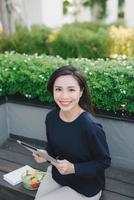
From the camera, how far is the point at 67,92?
243cm

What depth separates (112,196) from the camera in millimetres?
2785

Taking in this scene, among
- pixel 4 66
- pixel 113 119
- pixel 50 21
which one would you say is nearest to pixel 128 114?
pixel 113 119

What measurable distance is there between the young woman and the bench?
0.96ft

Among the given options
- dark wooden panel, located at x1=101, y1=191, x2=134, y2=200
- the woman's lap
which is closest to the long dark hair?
the woman's lap

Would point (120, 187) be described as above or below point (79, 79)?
below

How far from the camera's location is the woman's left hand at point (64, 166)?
232cm

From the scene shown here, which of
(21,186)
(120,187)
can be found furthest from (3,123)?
(120,187)

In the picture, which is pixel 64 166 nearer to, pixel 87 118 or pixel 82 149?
pixel 82 149

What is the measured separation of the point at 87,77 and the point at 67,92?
882mm

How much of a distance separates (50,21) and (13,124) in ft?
26.1

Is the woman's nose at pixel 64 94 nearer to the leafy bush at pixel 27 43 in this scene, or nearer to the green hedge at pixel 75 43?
the green hedge at pixel 75 43

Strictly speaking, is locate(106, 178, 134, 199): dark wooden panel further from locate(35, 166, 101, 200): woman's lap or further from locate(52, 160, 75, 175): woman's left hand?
locate(52, 160, 75, 175): woman's left hand

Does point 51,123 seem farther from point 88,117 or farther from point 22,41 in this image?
point 22,41

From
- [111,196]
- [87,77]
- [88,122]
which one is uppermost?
[87,77]
